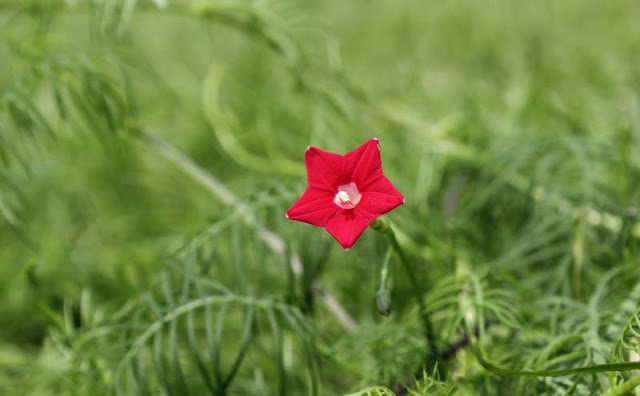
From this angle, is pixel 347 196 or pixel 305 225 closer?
pixel 347 196

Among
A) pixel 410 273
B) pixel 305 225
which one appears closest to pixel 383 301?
pixel 410 273

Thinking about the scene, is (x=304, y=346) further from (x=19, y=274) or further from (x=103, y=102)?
(x=19, y=274)

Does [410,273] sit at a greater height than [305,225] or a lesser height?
lesser

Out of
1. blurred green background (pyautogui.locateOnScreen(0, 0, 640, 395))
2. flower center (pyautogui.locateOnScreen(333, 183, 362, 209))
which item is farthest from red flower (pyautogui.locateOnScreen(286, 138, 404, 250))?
blurred green background (pyautogui.locateOnScreen(0, 0, 640, 395))

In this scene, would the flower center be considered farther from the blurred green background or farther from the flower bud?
the blurred green background

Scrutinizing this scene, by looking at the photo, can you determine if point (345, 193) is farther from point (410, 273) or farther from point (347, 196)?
point (410, 273)

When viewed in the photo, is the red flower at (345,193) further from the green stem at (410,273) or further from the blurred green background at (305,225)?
the blurred green background at (305,225)

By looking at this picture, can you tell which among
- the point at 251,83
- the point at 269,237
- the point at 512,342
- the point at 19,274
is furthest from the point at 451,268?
the point at 251,83
